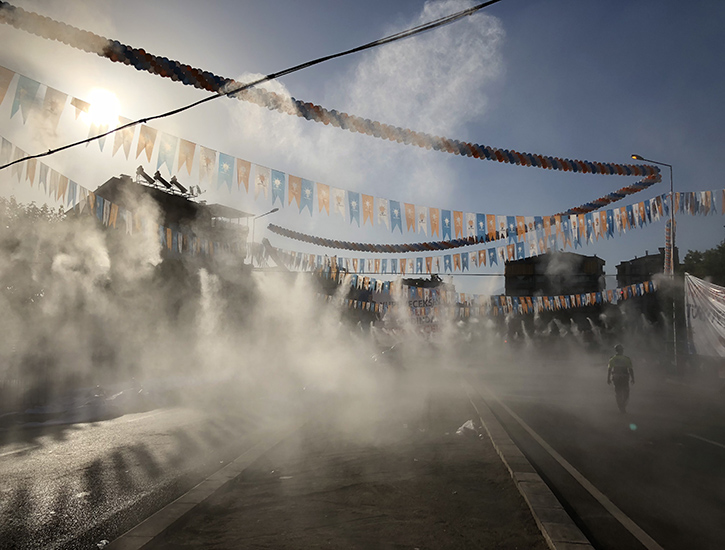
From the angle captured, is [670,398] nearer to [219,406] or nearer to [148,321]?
[219,406]

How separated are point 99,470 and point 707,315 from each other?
48.0ft

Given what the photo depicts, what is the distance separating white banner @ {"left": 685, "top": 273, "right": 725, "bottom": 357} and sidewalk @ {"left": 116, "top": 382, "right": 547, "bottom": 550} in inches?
322

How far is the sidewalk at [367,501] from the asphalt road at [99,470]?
67 cm

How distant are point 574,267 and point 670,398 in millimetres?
66384

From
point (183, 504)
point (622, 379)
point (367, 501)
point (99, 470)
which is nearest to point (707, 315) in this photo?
point (622, 379)

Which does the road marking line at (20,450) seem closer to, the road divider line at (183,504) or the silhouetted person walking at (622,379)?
the road divider line at (183,504)

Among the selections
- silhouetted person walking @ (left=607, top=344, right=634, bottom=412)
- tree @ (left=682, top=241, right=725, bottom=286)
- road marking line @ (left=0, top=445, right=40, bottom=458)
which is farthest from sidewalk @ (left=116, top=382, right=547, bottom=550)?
tree @ (left=682, top=241, right=725, bottom=286)

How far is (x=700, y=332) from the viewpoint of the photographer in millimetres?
13648

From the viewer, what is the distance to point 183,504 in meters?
4.90

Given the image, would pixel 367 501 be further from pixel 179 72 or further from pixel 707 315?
pixel 707 315

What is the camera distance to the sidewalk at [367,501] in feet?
13.5

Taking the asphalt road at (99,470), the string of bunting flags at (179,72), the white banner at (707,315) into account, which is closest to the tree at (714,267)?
the white banner at (707,315)

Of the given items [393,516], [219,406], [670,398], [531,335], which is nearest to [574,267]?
[531,335]

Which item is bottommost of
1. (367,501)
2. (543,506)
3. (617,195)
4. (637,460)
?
(637,460)
